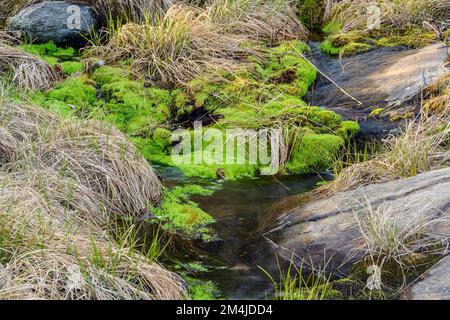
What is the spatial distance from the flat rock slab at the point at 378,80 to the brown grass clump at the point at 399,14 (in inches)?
29.0

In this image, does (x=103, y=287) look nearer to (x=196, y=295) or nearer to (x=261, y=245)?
(x=196, y=295)

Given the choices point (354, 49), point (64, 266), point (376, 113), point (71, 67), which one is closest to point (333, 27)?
point (354, 49)

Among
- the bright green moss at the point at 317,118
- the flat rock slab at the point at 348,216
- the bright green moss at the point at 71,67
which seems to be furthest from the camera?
the bright green moss at the point at 71,67

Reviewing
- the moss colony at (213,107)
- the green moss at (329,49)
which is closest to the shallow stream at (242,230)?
the moss colony at (213,107)

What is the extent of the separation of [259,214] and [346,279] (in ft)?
5.16

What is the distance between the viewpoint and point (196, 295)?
5062 millimetres

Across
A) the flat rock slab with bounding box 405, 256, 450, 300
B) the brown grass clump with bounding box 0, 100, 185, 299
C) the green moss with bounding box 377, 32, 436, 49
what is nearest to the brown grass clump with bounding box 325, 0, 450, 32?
the green moss with bounding box 377, 32, 436, 49

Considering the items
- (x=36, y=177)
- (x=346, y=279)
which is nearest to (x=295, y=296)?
(x=346, y=279)

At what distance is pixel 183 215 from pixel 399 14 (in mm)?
5365

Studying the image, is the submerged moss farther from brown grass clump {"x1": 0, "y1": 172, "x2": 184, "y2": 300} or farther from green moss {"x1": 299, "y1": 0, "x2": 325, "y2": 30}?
brown grass clump {"x1": 0, "y1": 172, "x2": 184, "y2": 300}

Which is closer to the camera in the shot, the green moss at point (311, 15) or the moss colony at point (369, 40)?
the moss colony at point (369, 40)

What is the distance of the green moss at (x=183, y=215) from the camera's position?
6.20 meters

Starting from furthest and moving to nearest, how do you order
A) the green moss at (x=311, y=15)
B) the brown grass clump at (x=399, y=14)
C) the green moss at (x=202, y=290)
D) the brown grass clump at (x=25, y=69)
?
1. the green moss at (x=311, y=15)
2. the brown grass clump at (x=399, y=14)
3. the brown grass clump at (x=25, y=69)
4. the green moss at (x=202, y=290)

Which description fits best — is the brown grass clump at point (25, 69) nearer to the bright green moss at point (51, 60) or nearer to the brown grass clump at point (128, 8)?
the bright green moss at point (51, 60)
